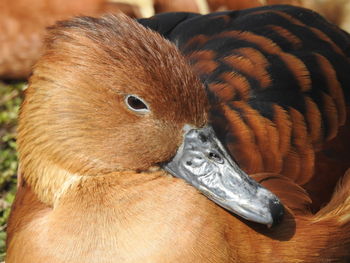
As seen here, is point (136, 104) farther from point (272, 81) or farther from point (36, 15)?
point (36, 15)

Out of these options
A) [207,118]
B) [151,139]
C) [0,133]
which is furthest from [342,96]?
[0,133]

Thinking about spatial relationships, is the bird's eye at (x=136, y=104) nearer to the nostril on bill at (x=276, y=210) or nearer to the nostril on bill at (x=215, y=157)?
the nostril on bill at (x=215, y=157)

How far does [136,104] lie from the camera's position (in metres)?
3.01

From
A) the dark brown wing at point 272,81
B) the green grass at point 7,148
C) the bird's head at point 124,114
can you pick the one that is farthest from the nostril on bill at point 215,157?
the green grass at point 7,148

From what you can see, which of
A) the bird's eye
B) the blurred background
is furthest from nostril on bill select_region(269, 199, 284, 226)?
the blurred background

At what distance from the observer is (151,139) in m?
3.07

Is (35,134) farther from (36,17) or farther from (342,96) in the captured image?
(36,17)

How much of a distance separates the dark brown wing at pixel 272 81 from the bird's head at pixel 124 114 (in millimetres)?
246

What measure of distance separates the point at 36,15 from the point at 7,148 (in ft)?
3.67

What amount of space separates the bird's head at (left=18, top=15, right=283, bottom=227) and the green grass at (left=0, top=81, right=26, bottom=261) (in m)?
1.44

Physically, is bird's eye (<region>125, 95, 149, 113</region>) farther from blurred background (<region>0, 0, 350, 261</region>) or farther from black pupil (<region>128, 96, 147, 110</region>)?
blurred background (<region>0, 0, 350, 261</region>)

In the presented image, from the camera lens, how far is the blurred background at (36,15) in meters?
5.38

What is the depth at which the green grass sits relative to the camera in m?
4.59

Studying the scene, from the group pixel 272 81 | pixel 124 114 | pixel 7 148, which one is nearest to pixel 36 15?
pixel 7 148
